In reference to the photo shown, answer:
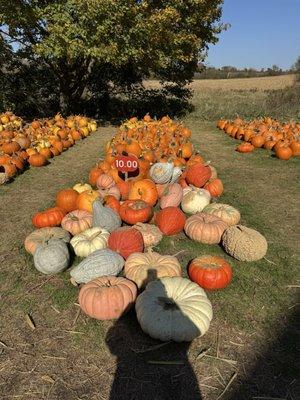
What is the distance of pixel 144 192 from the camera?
24.3ft

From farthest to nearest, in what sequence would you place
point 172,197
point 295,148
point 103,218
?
point 295,148 < point 172,197 < point 103,218

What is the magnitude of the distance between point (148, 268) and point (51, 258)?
1.39 m

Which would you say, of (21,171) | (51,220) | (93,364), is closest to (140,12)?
(21,171)

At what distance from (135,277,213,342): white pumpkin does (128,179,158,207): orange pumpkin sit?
118 inches

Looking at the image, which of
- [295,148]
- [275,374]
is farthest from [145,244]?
[295,148]

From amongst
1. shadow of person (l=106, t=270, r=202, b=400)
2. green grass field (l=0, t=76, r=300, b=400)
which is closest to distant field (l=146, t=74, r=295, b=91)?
green grass field (l=0, t=76, r=300, b=400)

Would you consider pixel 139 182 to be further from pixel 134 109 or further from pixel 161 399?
pixel 134 109

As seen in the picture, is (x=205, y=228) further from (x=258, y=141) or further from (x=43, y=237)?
(x=258, y=141)

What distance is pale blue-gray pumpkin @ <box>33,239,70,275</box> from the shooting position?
5242 millimetres

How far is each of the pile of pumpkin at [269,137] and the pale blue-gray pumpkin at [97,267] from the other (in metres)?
8.57

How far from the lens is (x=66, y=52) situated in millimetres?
13273

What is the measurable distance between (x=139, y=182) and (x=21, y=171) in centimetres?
452

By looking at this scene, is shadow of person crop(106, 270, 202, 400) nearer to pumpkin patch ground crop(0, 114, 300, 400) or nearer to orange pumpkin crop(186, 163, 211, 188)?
pumpkin patch ground crop(0, 114, 300, 400)

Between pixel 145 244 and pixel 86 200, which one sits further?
pixel 86 200
